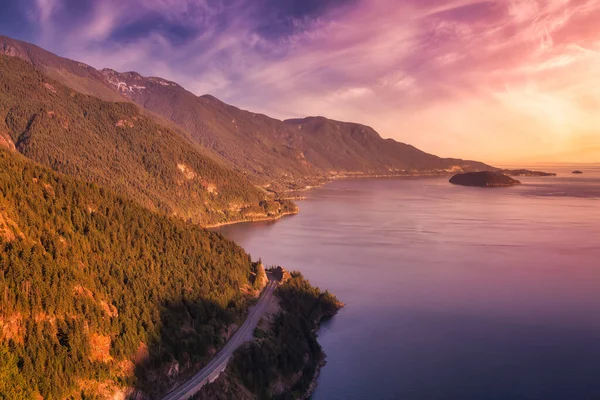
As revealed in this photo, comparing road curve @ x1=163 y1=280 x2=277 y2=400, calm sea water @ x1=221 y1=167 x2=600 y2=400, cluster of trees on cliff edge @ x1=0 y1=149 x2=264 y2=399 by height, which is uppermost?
cluster of trees on cliff edge @ x1=0 y1=149 x2=264 y2=399

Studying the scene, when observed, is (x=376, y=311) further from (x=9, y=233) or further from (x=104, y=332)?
(x=9, y=233)

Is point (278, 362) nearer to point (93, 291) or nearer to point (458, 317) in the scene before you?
point (93, 291)

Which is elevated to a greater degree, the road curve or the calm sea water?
the road curve

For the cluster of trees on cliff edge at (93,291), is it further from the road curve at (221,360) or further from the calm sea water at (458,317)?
the calm sea water at (458,317)

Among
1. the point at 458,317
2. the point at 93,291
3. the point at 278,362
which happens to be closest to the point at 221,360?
the point at 278,362

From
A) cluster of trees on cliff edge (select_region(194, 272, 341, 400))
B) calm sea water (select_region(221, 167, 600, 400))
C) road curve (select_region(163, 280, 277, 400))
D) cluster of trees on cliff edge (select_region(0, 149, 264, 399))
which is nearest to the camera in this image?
cluster of trees on cliff edge (select_region(0, 149, 264, 399))

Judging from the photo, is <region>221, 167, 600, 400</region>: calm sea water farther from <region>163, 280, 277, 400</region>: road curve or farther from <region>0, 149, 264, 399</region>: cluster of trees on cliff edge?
<region>0, 149, 264, 399</region>: cluster of trees on cliff edge

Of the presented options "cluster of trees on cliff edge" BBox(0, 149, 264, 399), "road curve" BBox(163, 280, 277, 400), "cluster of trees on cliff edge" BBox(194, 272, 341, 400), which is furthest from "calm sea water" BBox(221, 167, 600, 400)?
"cluster of trees on cliff edge" BBox(0, 149, 264, 399)
